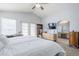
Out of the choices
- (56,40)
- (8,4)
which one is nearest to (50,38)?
(56,40)

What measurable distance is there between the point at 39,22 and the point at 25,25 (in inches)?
10.6

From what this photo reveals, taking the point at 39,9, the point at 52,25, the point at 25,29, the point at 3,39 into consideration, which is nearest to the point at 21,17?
the point at 25,29

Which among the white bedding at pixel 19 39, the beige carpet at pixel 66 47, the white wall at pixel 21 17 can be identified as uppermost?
the white wall at pixel 21 17

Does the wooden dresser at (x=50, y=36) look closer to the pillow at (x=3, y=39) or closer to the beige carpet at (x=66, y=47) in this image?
the beige carpet at (x=66, y=47)

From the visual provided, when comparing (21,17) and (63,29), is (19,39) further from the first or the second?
(63,29)

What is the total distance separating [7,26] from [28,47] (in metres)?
0.55

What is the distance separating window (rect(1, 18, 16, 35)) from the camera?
67.9 inches

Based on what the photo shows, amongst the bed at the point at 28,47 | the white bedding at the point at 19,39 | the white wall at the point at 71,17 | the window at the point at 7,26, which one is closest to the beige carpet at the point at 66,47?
the bed at the point at 28,47

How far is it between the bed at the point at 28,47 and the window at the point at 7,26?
121mm

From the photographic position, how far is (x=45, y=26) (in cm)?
191

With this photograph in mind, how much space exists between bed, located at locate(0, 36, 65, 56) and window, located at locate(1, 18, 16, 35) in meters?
0.12

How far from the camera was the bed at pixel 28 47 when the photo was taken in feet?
4.89

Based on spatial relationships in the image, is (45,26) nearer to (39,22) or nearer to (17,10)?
(39,22)

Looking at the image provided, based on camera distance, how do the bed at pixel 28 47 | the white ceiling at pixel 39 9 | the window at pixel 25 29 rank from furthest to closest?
the window at pixel 25 29, the white ceiling at pixel 39 9, the bed at pixel 28 47
